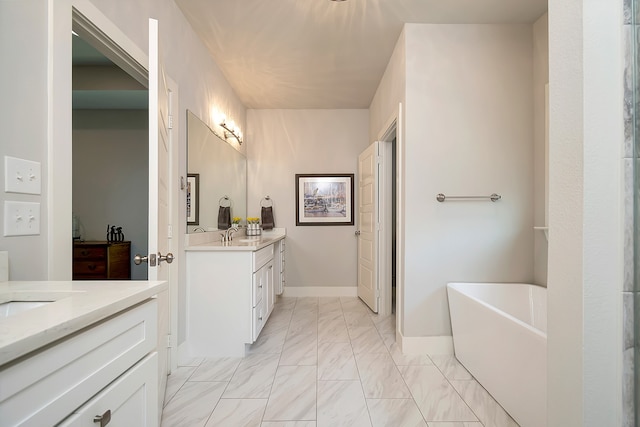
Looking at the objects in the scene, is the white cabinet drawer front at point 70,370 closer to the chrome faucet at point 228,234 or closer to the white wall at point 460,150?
the white wall at point 460,150

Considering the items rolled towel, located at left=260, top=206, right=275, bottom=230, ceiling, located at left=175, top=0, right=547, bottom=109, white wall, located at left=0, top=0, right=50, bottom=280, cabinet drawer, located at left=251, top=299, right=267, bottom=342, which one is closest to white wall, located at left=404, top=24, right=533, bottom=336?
ceiling, located at left=175, top=0, right=547, bottom=109

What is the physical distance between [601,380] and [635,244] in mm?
346

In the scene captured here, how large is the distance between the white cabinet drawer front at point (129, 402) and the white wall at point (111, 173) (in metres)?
3.58

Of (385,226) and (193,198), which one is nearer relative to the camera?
(193,198)

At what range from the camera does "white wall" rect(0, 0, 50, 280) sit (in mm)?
1039

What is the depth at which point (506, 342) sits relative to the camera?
1.73m

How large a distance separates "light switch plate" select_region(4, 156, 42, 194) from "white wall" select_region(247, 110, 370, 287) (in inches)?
129

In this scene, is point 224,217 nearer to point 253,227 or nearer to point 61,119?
point 253,227

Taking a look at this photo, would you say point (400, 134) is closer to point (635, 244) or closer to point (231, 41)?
point (231, 41)

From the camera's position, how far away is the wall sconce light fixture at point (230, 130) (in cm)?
338

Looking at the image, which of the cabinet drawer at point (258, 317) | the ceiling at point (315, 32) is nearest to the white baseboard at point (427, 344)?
the cabinet drawer at point (258, 317)

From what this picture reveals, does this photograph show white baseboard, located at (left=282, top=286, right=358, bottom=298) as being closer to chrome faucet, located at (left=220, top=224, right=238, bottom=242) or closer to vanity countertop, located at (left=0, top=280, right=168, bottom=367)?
chrome faucet, located at (left=220, top=224, right=238, bottom=242)

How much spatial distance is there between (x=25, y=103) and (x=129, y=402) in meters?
1.08

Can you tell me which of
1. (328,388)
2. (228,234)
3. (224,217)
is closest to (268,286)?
(228,234)
